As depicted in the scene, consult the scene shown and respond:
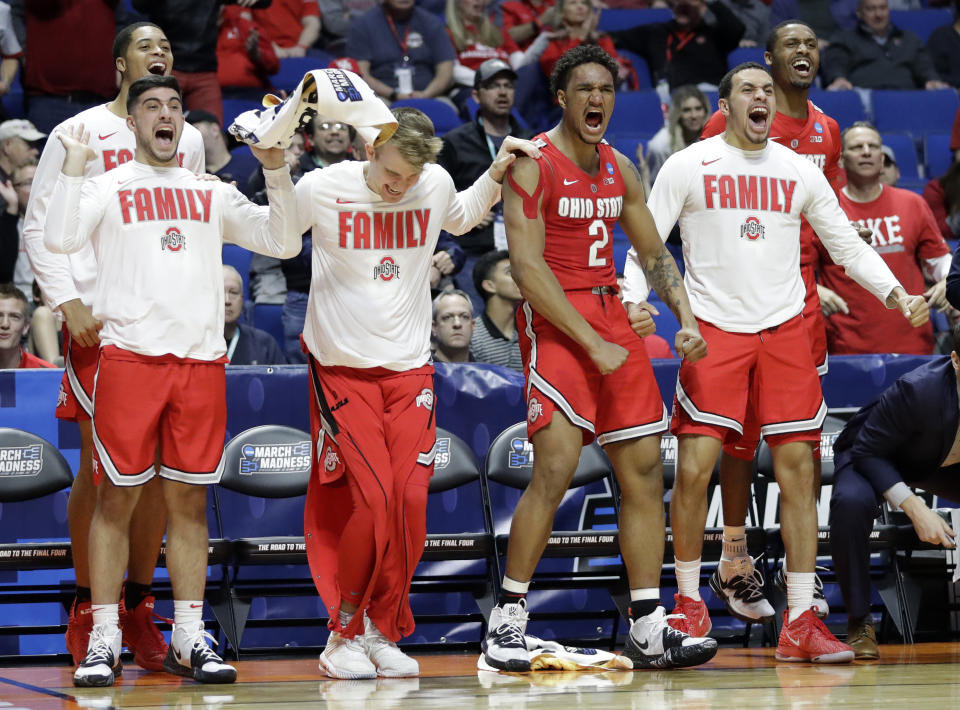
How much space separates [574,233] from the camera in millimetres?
5383

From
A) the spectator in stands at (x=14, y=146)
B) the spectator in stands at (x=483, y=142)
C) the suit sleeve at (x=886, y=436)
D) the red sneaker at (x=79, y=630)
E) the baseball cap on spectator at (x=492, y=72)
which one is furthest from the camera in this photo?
the baseball cap on spectator at (x=492, y=72)

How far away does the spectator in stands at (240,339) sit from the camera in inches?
278

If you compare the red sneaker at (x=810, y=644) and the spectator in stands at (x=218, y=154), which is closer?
the red sneaker at (x=810, y=644)

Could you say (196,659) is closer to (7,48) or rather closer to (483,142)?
(483,142)

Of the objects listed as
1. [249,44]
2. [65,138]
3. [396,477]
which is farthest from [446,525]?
[249,44]

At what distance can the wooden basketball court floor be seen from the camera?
438 cm

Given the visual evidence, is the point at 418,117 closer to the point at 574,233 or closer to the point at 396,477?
the point at 574,233

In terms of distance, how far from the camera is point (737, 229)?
562 cm

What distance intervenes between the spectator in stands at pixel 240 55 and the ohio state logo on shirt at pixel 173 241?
5591mm

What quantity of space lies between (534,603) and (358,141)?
3.73 m

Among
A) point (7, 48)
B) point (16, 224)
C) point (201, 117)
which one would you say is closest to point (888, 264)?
point (201, 117)

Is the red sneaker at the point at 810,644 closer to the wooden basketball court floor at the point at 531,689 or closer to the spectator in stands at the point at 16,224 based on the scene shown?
the wooden basketball court floor at the point at 531,689

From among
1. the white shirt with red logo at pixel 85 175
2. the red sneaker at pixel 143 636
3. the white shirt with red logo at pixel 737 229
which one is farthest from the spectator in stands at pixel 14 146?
the white shirt with red logo at pixel 737 229

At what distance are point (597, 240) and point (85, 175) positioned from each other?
1951mm
